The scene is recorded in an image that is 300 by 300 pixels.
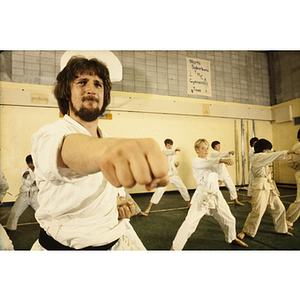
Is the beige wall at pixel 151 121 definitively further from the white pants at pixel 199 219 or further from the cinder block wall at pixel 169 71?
the white pants at pixel 199 219

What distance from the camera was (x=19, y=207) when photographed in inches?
52.3

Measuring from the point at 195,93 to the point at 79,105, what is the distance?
90 centimetres

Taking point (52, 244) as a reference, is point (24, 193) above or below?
above

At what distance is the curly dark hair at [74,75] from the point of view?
1.19 meters

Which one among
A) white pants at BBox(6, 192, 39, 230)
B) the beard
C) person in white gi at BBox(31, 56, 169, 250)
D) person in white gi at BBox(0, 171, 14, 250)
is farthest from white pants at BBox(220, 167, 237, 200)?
person in white gi at BBox(0, 171, 14, 250)

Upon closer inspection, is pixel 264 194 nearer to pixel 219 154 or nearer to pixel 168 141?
pixel 219 154

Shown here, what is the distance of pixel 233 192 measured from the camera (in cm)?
150

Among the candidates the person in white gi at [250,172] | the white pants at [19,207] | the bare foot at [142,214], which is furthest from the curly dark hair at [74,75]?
the person in white gi at [250,172]

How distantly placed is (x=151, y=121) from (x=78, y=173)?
86cm

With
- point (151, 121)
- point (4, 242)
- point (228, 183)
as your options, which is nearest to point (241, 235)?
point (228, 183)

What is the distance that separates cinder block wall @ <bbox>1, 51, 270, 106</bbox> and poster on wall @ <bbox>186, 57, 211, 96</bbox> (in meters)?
0.03

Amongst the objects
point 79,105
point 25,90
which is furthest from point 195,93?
point 25,90

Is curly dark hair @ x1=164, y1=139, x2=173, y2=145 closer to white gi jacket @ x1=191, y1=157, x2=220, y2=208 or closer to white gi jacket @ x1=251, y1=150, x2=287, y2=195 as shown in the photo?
white gi jacket @ x1=191, y1=157, x2=220, y2=208

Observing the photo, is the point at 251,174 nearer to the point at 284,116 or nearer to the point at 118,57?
the point at 284,116
